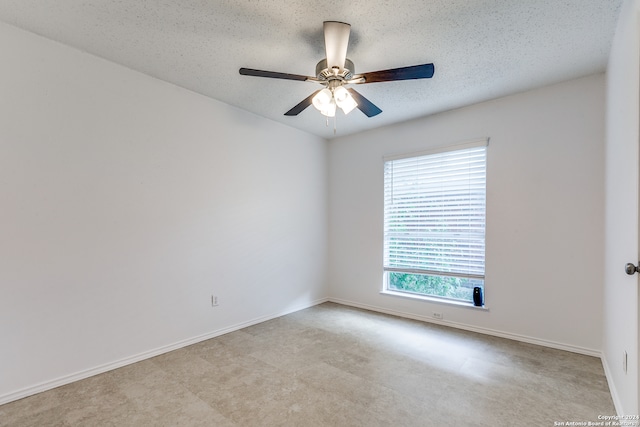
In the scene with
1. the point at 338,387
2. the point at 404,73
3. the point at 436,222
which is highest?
the point at 404,73

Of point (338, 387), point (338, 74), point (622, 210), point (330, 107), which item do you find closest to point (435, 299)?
point (338, 387)

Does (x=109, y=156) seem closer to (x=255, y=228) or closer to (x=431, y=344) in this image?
(x=255, y=228)

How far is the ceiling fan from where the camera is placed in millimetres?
1940

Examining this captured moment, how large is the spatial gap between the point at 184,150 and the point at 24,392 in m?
2.22

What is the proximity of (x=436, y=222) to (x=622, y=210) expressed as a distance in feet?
6.03

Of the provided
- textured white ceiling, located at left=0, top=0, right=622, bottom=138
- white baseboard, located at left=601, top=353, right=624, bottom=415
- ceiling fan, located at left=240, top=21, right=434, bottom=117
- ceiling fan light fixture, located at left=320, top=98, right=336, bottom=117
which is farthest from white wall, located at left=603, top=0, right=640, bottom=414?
ceiling fan light fixture, located at left=320, top=98, right=336, bottom=117

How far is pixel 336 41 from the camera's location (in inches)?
78.0

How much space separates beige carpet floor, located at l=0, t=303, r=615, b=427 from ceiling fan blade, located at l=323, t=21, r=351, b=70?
91.7 inches

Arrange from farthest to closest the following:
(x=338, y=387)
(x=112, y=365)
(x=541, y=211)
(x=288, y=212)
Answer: (x=288, y=212)
(x=541, y=211)
(x=112, y=365)
(x=338, y=387)

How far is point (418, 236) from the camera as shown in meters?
3.81

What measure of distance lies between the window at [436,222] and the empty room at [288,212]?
0.09 feet

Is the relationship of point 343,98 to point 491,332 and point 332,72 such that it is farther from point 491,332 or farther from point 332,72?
point 491,332

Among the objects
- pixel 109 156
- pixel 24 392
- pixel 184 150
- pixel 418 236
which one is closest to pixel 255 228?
pixel 184 150

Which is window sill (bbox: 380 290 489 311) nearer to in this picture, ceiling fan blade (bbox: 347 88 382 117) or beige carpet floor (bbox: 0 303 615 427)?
beige carpet floor (bbox: 0 303 615 427)
